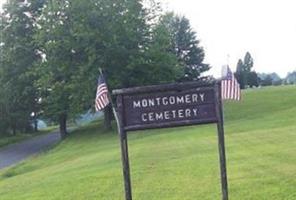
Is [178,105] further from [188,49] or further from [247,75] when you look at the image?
[247,75]

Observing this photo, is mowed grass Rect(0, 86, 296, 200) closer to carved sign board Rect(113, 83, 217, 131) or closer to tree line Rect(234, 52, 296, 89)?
carved sign board Rect(113, 83, 217, 131)

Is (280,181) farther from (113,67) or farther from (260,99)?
(260,99)

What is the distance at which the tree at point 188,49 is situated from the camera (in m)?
68.8

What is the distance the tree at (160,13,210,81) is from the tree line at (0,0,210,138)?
19.1 m

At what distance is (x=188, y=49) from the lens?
71.0 m

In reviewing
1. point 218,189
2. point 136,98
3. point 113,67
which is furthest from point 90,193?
point 113,67

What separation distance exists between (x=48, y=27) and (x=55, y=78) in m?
3.66

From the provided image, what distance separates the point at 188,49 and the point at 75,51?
1121 inches

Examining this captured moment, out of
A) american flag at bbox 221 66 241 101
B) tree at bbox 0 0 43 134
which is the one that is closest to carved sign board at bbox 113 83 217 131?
american flag at bbox 221 66 241 101

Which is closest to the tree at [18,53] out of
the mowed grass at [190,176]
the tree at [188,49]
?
the tree at [188,49]

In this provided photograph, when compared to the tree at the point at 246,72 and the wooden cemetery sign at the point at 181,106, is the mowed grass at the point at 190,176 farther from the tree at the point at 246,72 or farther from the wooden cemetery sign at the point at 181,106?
the tree at the point at 246,72

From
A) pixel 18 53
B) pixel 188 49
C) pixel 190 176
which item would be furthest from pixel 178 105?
pixel 188 49

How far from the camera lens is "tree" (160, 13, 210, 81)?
68.8m

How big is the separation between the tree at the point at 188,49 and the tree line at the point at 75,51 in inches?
753
